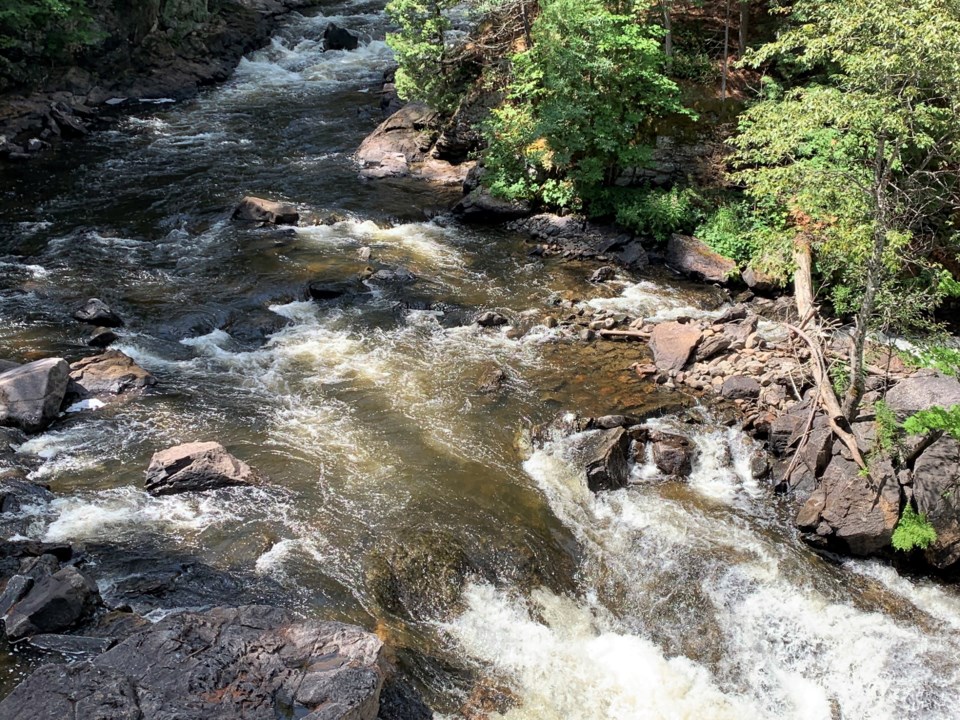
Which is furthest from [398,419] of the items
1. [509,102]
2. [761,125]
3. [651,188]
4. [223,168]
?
[223,168]

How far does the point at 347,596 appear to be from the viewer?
365 inches

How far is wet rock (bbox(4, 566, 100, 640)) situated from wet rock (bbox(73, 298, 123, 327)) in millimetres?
8029

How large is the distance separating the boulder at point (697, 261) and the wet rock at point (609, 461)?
6.72 metres

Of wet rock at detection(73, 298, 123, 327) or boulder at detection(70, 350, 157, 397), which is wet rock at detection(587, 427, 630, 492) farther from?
wet rock at detection(73, 298, 123, 327)

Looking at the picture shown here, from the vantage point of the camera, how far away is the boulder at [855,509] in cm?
1033

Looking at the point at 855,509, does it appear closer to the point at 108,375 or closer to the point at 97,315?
the point at 108,375

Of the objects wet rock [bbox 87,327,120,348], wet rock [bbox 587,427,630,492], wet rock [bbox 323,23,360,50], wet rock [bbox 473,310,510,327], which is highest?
wet rock [bbox 323,23,360,50]

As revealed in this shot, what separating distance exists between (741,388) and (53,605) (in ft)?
36.0

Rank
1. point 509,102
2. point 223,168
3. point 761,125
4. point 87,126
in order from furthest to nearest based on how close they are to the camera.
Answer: point 87,126 < point 223,168 < point 509,102 < point 761,125

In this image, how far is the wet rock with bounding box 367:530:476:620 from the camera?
934 centimetres

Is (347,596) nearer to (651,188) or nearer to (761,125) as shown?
(761,125)

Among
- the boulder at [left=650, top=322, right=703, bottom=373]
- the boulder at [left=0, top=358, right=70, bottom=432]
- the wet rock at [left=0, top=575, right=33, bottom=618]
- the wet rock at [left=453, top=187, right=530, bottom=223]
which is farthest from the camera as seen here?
the wet rock at [left=453, top=187, right=530, bottom=223]

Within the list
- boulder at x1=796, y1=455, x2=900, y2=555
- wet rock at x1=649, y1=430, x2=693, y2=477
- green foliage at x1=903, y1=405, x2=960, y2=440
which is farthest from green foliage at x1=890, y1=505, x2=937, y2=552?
wet rock at x1=649, y1=430, x2=693, y2=477

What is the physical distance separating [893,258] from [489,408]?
6.57 meters
